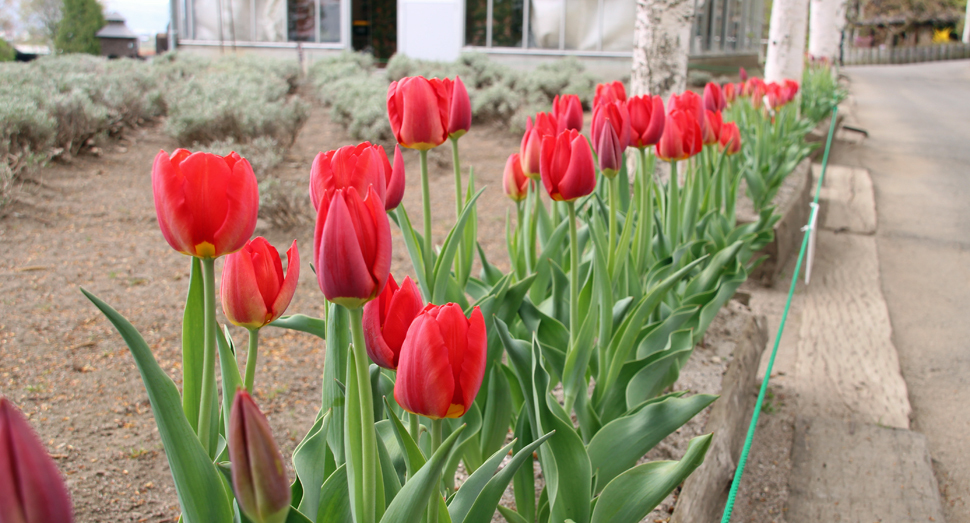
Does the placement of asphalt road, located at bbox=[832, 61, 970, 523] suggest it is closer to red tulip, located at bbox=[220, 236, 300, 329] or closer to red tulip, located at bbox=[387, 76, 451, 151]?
red tulip, located at bbox=[387, 76, 451, 151]

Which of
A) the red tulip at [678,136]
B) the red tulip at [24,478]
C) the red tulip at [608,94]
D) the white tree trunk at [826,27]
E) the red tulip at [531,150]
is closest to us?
the red tulip at [24,478]

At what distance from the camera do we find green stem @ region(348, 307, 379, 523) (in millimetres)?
740

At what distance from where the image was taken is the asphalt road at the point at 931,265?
2.68 meters

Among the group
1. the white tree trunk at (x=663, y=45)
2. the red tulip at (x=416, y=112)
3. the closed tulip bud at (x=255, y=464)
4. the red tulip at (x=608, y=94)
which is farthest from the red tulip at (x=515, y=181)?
the white tree trunk at (x=663, y=45)

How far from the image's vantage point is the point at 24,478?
41cm

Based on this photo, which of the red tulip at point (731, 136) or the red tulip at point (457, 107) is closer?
the red tulip at point (457, 107)

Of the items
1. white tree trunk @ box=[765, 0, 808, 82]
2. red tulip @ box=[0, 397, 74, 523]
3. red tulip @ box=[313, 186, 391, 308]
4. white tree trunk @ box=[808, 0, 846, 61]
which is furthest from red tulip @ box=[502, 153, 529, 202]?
white tree trunk @ box=[808, 0, 846, 61]

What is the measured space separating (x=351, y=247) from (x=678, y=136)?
1646 mm

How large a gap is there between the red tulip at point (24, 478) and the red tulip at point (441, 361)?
0.38 m

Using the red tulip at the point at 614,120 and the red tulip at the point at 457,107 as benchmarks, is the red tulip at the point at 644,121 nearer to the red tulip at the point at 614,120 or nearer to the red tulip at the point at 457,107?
the red tulip at the point at 614,120

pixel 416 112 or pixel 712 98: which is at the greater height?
pixel 712 98

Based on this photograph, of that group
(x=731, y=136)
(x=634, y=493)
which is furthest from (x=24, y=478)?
(x=731, y=136)

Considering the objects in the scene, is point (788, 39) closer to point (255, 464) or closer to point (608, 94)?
Result: point (608, 94)

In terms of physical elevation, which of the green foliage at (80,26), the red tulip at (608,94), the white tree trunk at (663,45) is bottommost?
the red tulip at (608,94)
